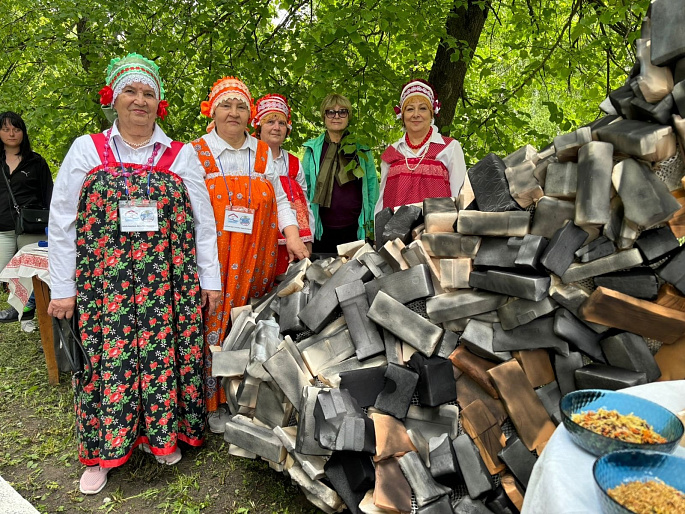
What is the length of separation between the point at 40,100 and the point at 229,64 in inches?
69.0

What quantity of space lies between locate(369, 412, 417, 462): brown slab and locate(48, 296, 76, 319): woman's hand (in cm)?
161

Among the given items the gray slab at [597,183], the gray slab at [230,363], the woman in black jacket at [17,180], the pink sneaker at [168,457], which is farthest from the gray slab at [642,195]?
the woman in black jacket at [17,180]

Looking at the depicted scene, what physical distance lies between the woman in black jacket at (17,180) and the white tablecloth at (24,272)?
749mm

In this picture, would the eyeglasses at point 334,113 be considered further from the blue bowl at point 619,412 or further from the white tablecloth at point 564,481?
the white tablecloth at point 564,481

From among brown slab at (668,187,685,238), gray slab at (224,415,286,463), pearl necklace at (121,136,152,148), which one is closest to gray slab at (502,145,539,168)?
brown slab at (668,187,685,238)

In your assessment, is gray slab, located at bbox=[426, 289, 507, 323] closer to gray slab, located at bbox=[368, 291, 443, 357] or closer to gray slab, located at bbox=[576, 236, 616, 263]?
gray slab, located at bbox=[368, 291, 443, 357]

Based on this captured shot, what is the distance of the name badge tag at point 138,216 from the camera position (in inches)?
103

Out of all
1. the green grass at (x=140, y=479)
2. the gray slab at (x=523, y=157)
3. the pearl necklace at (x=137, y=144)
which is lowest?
the green grass at (x=140, y=479)

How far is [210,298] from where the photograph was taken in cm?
301

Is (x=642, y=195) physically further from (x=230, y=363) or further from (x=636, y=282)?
(x=230, y=363)

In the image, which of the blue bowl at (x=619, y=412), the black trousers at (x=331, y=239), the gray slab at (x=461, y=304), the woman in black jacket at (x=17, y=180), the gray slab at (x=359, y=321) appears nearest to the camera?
the blue bowl at (x=619, y=412)

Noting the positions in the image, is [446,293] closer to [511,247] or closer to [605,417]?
[511,247]

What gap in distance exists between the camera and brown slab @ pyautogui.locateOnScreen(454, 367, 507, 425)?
6.98 feet

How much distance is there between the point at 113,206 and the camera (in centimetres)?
261
